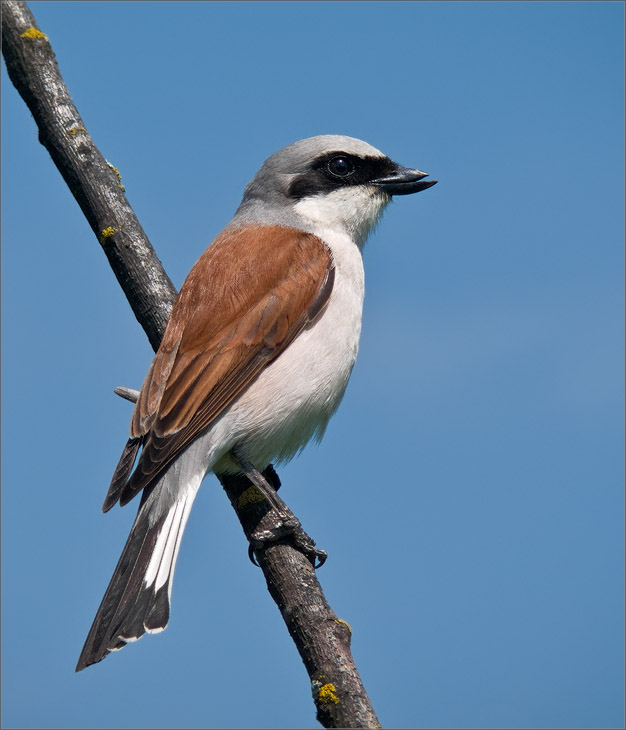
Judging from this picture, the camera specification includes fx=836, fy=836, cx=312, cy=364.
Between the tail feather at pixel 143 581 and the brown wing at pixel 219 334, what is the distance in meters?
0.14

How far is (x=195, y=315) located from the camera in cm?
376

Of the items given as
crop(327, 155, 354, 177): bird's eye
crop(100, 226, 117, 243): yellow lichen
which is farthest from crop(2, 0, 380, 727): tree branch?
crop(327, 155, 354, 177): bird's eye

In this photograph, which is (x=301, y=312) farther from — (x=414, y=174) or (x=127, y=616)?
(x=127, y=616)

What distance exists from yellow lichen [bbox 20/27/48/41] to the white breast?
1816 millimetres

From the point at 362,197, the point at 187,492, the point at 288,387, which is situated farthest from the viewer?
the point at 362,197

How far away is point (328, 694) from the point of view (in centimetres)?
267

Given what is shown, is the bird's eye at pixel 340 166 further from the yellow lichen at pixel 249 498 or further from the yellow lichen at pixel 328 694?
the yellow lichen at pixel 328 694

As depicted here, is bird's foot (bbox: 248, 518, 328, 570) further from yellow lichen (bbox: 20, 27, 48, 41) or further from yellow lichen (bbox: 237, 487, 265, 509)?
yellow lichen (bbox: 20, 27, 48, 41)

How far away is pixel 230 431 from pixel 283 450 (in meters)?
0.36

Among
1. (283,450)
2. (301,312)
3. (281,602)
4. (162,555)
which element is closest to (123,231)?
(301,312)

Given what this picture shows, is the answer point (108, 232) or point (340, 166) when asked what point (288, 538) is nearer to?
point (108, 232)

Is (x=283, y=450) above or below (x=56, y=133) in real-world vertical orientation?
below

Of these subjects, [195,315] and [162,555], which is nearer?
[162,555]

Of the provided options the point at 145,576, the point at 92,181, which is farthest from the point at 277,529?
the point at 92,181
